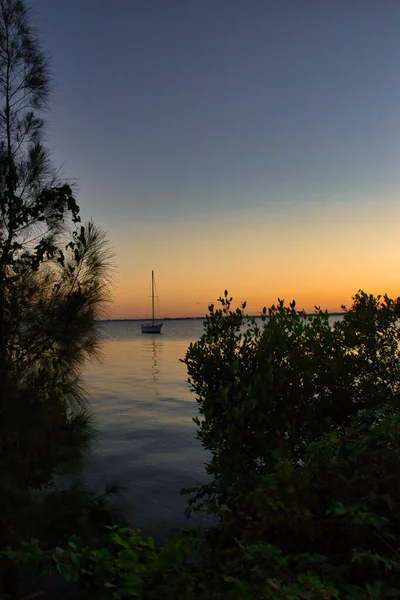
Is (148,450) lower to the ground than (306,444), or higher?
lower

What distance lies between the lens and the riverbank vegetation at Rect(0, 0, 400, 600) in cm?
270

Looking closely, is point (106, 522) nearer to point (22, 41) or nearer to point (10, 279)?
point (10, 279)

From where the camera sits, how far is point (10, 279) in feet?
16.1

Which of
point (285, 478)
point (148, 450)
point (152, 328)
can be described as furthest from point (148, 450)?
point (152, 328)

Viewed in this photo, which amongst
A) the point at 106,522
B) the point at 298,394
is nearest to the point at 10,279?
the point at 106,522

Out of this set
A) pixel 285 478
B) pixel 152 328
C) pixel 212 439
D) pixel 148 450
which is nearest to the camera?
pixel 285 478

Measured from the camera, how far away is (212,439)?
546 cm

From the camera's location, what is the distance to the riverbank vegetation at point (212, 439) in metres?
2.70

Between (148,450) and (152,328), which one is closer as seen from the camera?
(148,450)

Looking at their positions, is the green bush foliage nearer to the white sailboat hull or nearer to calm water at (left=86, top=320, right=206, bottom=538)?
calm water at (left=86, top=320, right=206, bottom=538)

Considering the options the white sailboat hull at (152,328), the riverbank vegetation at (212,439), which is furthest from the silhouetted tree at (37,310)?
the white sailboat hull at (152,328)

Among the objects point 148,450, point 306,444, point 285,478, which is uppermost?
point 285,478

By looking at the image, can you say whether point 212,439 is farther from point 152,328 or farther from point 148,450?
point 152,328

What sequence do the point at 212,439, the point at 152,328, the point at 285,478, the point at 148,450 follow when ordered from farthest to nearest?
the point at 152,328 < the point at 148,450 < the point at 212,439 < the point at 285,478
